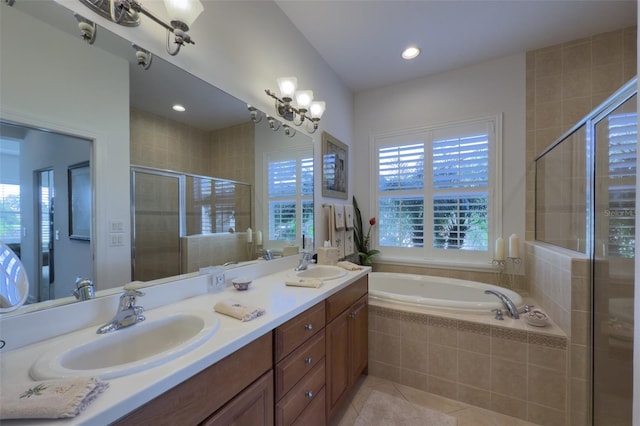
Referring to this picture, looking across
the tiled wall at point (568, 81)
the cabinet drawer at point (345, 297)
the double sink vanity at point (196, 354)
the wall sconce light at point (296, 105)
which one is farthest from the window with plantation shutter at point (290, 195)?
the tiled wall at point (568, 81)

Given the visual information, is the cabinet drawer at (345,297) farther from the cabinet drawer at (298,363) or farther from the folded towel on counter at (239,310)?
the folded towel on counter at (239,310)

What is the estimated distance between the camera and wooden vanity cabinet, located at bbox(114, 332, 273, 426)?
0.62 m

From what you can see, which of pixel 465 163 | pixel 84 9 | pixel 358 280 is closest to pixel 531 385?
pixel 358 280

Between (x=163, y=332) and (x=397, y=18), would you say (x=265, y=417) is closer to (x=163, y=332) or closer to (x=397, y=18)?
(x=163, y=332)

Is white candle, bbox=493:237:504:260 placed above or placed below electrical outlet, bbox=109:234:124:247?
below

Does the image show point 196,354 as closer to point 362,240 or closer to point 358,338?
point 358,338

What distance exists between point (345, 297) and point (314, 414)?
62 cm

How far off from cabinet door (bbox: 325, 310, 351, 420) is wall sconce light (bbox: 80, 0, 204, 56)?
163 centimetres

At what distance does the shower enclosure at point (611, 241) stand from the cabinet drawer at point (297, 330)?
157 cm

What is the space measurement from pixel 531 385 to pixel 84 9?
2.97m

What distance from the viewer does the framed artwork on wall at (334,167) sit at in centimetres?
255

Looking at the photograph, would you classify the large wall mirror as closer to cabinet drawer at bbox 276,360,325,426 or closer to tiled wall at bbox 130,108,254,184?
tiled wall at bbox 130,108,254,184

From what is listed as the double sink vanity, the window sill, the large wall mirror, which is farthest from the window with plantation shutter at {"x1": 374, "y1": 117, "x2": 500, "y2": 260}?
the large wall mirror

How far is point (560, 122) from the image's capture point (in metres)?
2.39
